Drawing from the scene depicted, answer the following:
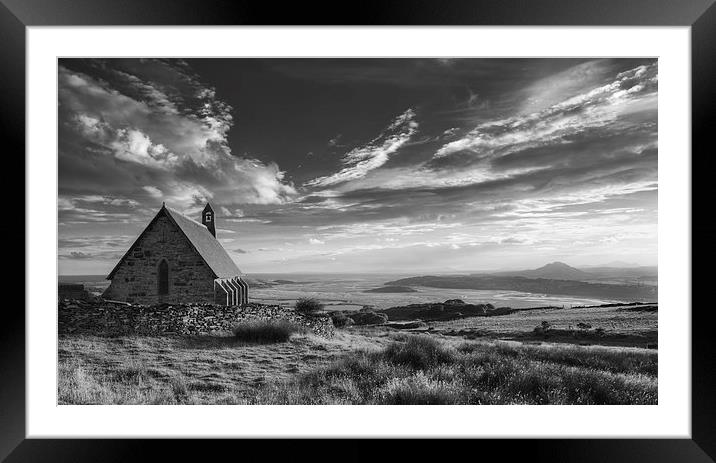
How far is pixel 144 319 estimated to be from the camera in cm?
594

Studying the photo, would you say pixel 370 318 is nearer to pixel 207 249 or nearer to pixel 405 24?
pixel 207 249

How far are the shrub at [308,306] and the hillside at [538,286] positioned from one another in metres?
1.72

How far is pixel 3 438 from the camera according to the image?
3.34m

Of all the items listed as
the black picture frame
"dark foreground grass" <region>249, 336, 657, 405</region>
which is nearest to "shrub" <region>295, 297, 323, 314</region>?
"dark foreground grass" <region>249, 336, 657, 405</region>

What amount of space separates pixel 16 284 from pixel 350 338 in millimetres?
4915

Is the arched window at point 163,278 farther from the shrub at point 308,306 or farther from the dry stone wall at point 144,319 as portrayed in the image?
the shrub at point 308,306

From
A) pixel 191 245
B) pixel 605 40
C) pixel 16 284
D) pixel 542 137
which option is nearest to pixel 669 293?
pixel 542 137

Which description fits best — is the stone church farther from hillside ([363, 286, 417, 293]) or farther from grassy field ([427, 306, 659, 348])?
grassy field ([427, 306, 659, 348])

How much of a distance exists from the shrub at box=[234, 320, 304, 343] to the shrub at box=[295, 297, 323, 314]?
87 cm

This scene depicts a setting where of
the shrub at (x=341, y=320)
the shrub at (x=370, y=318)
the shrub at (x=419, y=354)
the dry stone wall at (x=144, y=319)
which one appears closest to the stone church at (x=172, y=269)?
the dry stone wall at (x=144, y=319)

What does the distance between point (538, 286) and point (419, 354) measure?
252 centimetres

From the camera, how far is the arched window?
290 inches

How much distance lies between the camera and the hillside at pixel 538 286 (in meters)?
5.37

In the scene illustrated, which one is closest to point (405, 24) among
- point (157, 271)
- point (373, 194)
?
point (373, 194)
